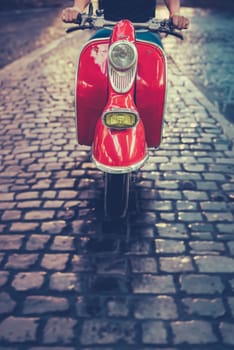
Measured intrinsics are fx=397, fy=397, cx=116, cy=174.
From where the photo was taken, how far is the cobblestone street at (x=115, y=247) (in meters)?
2.47

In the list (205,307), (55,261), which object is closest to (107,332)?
(205,307)

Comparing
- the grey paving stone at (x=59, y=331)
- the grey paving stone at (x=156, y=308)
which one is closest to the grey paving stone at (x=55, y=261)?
the grey paving stone at (x=59, y=331)

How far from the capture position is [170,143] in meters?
4.85

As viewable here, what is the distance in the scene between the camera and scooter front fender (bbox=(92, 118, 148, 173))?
2807 millimetres

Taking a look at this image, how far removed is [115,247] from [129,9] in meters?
2.15

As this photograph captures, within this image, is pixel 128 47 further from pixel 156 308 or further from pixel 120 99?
pixel 156 308

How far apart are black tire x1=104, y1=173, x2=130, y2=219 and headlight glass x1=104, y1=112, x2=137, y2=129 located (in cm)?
47

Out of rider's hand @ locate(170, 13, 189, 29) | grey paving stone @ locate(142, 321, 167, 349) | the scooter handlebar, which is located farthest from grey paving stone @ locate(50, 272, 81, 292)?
rider's hand @ locate(170, 13, 189, 29)

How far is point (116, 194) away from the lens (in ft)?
10.6

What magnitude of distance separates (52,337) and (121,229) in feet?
3.82

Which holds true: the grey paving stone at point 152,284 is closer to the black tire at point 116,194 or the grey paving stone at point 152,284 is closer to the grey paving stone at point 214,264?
the grey paving stone at point 214,264

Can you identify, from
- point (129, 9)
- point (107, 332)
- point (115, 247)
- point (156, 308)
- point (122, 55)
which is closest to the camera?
point (107, 332)

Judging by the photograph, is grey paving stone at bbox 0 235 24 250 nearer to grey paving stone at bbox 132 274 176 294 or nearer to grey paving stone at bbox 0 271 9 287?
grey paving stone at bbox 0 271 9 287

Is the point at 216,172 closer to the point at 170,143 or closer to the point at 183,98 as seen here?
the point at 170,143
